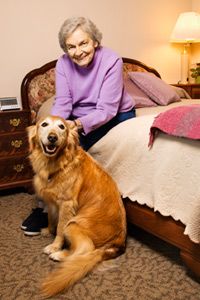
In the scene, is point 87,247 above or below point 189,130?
below

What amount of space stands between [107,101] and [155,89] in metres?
1.00

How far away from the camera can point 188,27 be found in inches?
135

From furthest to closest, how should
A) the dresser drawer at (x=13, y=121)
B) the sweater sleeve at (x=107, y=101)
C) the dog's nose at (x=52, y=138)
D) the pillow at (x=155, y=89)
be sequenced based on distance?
the pillow at (x=155, y=89), the dresser drawer at (x=13, y=121), the sweater sleeve at (x=107, y=101), the dog's nose at (x=52, y=138)

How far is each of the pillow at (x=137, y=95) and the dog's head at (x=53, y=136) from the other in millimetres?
1092

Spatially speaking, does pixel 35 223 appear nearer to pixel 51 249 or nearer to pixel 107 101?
pixel 51 249

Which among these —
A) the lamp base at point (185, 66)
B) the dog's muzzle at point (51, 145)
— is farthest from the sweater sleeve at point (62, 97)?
the lamp base at point (185, 66)

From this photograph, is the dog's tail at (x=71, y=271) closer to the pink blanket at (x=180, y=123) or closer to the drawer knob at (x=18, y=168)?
the pink blanket at (x=180, y=123)

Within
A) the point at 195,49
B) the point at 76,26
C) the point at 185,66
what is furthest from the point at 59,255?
the point at 195,49

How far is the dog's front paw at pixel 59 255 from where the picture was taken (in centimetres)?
161

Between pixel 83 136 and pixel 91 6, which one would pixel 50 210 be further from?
pixel 91 6

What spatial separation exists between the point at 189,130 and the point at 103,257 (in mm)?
701

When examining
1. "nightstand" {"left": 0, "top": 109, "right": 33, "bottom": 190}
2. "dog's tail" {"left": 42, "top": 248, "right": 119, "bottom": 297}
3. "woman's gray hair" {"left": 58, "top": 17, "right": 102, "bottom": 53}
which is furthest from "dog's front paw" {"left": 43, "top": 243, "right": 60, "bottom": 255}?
"woman's gray hair" {"left": 58, "top": 17, "right": 102, "bottom": 53}

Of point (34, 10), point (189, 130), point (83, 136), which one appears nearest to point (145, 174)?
point (189, 130)

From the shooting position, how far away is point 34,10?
2896mm
